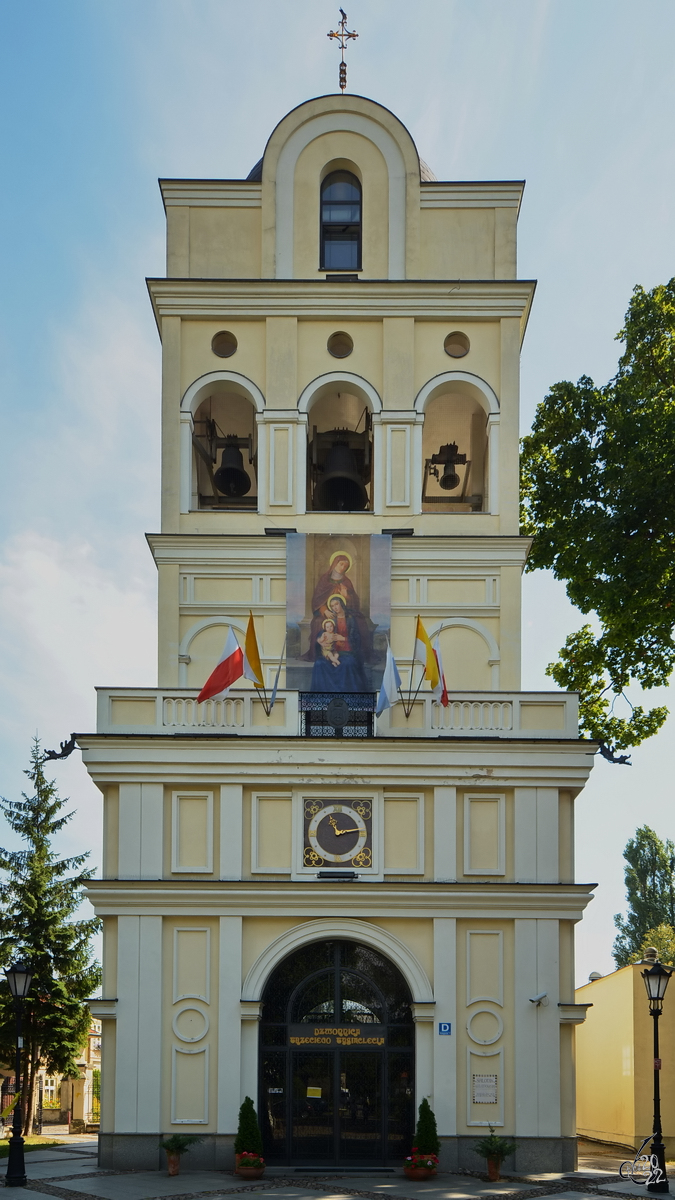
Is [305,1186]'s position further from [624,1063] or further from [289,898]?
[624,1063]

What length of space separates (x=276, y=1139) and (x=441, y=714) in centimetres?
799

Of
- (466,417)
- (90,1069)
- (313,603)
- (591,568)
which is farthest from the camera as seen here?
(90,1069)

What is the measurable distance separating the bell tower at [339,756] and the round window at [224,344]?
0.06 meters

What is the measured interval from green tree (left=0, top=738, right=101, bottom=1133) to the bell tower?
12.4m

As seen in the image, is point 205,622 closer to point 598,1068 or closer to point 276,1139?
point 276,1139

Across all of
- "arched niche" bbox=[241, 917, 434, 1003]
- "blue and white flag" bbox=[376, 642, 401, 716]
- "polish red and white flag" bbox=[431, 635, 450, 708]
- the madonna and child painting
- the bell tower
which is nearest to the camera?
the bell tower

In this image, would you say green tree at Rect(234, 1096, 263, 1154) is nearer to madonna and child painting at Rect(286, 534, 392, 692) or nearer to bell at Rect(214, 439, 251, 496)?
madonna and child painting at Rect(286, 534, 392, 692)

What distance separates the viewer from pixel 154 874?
78.5 ft

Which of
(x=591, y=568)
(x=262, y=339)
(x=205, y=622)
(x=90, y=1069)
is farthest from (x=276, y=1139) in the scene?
(x=90, y=1069)

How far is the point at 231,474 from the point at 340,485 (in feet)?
8.06

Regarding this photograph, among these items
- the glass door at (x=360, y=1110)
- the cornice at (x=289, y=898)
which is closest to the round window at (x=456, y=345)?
the cornice at (x=289, y=898)

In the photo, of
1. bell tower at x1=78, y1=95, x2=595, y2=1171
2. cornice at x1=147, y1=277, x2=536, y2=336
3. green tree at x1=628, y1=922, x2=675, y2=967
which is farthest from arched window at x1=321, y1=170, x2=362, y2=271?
green tree at x1=628, y1=922, x2=675, y2=967

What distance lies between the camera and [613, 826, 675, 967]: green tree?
195 feet

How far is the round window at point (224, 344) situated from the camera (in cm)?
2861
